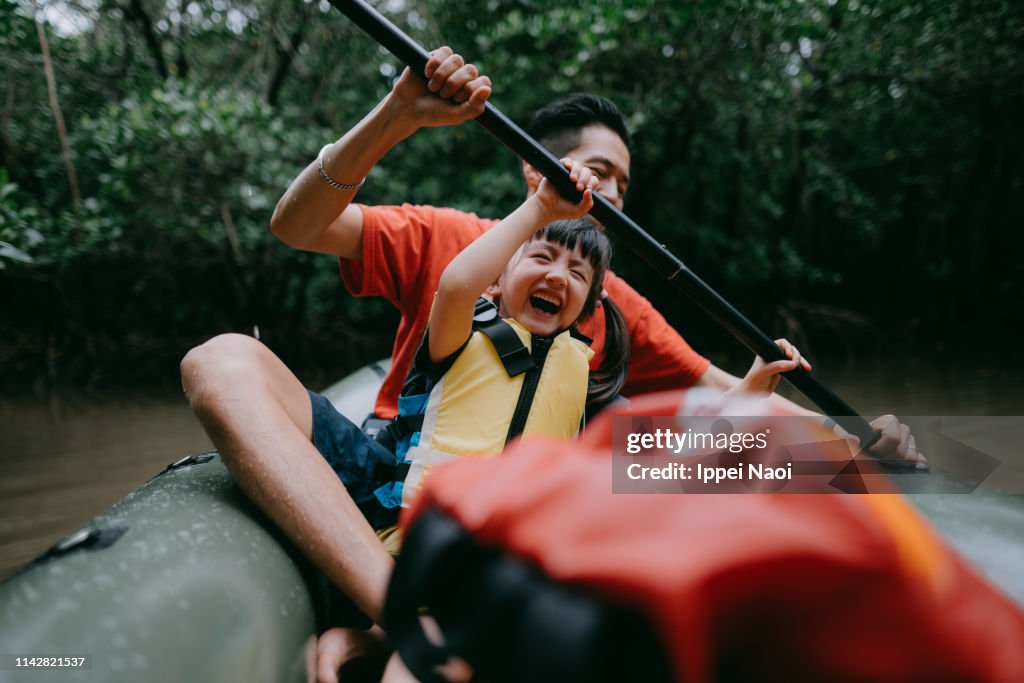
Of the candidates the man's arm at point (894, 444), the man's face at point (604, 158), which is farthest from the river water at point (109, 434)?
the man's arm at point (894, 444)

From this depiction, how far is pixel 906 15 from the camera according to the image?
3.89 metres

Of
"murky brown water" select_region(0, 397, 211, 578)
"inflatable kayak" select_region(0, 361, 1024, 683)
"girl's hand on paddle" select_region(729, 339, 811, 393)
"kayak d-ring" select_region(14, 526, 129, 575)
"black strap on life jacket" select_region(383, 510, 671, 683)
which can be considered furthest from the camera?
"murky brown water" select_region(0, 397, 211, 578)

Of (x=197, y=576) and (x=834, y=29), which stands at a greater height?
(x=834, y=29)

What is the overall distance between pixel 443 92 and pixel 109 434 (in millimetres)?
2636

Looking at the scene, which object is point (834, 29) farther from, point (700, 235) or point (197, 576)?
point (197, 576)

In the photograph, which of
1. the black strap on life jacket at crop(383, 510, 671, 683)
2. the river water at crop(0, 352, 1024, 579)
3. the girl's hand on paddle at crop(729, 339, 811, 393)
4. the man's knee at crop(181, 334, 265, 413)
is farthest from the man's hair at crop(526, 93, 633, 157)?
the river water at crop(0, 352, 1024, 579)

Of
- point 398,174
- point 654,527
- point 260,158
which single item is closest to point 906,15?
point 398,174

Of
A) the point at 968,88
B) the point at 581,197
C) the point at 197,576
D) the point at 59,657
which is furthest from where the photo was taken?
the point at 968,88

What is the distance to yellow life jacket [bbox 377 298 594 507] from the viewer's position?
3.03ft

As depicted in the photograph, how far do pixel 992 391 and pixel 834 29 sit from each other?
92.8 inches

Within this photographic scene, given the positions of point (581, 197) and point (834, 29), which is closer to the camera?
point (581, 197)

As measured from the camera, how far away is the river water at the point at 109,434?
175 cm

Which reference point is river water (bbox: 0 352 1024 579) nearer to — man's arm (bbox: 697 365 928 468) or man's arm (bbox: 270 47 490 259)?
man's arm (bbox: 270 47 490 259)

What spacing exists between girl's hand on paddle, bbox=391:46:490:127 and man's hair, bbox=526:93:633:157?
0.56 meters
